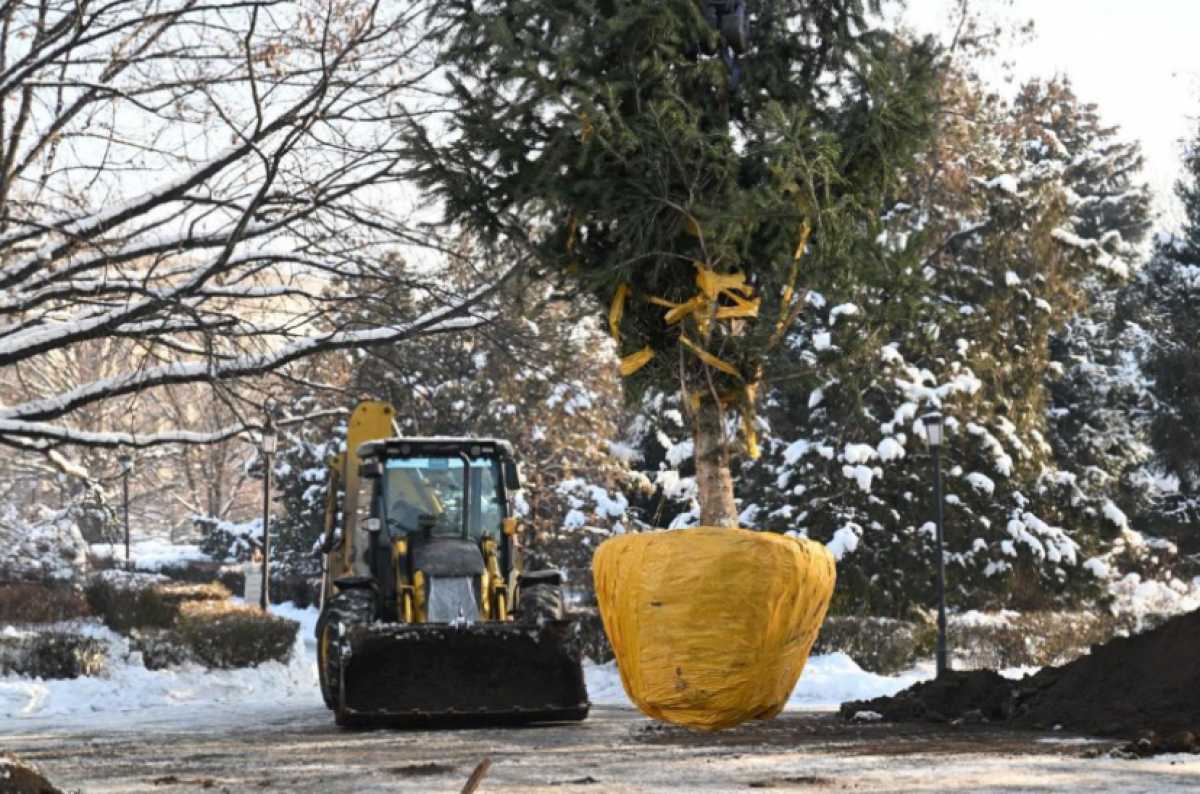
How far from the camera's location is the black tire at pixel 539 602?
13.7 meters

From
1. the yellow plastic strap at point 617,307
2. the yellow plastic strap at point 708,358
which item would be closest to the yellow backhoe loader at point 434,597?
the yellow plastic strap at point 617,307

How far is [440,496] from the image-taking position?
14711 millimetres

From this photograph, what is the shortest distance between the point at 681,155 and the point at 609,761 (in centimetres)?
361

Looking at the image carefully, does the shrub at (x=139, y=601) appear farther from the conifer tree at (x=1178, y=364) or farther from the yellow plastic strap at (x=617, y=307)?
the conifer tree at (x=1178, y=364)

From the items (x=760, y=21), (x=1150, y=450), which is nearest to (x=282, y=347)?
(x=760, y=21)

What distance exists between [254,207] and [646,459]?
27818 millimetres

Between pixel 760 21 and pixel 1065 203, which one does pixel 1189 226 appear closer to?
pixel 1065 203

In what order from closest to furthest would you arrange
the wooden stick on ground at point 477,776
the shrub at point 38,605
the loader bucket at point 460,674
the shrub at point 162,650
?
the wooden stick on ground at point 477,776 < the loader bucket at point 460,674 < the shrub at point 162,650 < the shrub at point 38,605

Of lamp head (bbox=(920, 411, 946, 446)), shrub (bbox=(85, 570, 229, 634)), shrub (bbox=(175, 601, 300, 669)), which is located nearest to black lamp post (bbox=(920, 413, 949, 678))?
lamp head (bbox=(920, 411, 946, 446))

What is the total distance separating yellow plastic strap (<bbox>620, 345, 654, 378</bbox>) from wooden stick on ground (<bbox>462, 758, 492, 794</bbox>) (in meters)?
2.51

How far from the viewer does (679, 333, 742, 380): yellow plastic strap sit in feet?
28.5

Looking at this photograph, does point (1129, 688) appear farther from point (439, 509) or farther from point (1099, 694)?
point (439, 509)

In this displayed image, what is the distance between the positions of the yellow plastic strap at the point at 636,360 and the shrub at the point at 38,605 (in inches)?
789

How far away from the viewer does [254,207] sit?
11703 millimetres
